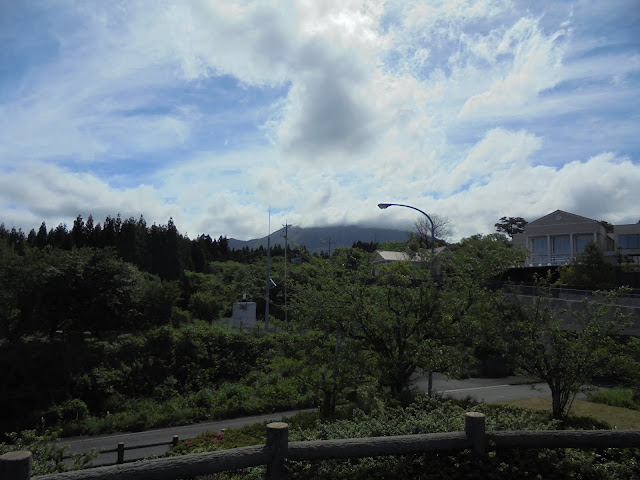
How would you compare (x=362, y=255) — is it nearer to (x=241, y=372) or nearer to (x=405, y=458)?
Result: (x=405, y=458)

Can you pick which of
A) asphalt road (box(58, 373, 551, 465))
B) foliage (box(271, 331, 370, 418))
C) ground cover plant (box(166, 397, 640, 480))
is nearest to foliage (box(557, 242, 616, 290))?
asphalt road (box(58, 373, 551, 465))

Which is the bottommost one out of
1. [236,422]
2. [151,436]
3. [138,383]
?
[151,436]

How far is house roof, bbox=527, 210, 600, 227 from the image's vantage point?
174 ft

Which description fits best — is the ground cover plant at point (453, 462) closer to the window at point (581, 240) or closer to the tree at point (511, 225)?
the window at point (581, 240)

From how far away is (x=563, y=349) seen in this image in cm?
1214

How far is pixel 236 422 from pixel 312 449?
17288 mm

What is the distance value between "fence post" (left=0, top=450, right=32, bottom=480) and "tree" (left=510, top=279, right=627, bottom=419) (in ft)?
39.1

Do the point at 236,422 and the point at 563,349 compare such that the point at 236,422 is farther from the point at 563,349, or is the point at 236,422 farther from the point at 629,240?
the point at 629,240

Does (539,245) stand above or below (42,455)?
above

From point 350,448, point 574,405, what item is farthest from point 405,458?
point 574,405

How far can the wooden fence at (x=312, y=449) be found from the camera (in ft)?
12.5

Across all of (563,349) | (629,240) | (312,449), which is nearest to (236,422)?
(563,349)

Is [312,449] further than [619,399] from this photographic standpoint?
No

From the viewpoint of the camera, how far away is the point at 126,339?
85.4 feet
